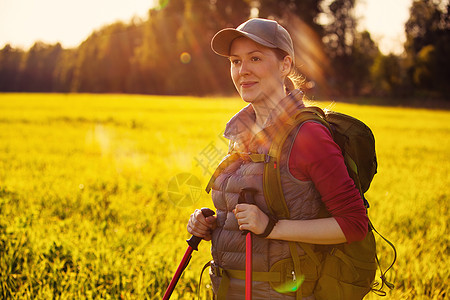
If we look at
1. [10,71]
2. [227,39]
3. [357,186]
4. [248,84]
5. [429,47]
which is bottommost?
[357,186]

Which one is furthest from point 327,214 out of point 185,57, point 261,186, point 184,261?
point 185,57

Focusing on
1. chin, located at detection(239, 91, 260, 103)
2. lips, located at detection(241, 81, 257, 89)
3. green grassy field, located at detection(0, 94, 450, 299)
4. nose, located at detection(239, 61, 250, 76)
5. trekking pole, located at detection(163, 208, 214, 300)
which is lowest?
green grassy field, located at detection(0, 94, 450, 299)

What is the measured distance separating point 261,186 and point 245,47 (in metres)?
0.76

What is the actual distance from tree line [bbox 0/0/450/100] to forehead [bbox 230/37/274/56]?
171 ft

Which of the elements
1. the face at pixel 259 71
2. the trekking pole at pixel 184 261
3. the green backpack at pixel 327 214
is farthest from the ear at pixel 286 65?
the trekking pole at pixel 184 261

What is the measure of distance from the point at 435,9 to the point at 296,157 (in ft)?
220

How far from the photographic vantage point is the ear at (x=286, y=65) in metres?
2.16

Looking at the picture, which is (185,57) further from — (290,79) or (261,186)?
(261,186)

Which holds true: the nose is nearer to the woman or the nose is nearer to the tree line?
the woman

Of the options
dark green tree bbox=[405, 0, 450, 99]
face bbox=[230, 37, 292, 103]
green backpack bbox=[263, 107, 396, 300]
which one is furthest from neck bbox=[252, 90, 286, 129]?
dark green tree bbox=[405, 0, 450, 99]

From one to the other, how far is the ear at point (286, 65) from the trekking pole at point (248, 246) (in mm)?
710

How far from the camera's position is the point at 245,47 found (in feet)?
7.00

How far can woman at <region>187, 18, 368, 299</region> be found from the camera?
1.84 metres

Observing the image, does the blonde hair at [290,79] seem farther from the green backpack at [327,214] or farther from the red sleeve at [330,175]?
the red sleeve at [330,175]
